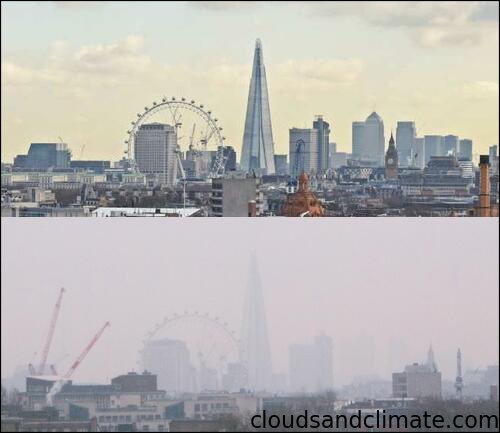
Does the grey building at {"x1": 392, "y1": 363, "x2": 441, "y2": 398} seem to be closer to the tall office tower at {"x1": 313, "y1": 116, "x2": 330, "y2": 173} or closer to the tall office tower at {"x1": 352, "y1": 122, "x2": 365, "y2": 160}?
the tall office tower at {"x1": 313, "y1": 116, "x2": 330, "y2": 173}

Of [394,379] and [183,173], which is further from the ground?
[183,173]

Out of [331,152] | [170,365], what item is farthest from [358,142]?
[170,365]

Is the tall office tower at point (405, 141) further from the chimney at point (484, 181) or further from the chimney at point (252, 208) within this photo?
the chimney at point (252, 208)

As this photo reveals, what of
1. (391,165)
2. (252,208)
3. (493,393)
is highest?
(391,165)

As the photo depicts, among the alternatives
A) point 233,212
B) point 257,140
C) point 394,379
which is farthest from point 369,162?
point 394,379

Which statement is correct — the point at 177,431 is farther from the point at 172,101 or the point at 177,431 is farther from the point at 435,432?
the point at 172,101

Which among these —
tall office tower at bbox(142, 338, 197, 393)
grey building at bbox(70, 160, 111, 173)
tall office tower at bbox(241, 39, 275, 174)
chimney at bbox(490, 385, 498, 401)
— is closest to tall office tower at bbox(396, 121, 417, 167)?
tall office tower at bbox(241, 39, 275, 174)

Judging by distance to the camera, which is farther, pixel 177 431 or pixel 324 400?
pixel 324 400

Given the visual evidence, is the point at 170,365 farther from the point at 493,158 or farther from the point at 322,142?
the point at 322,142
